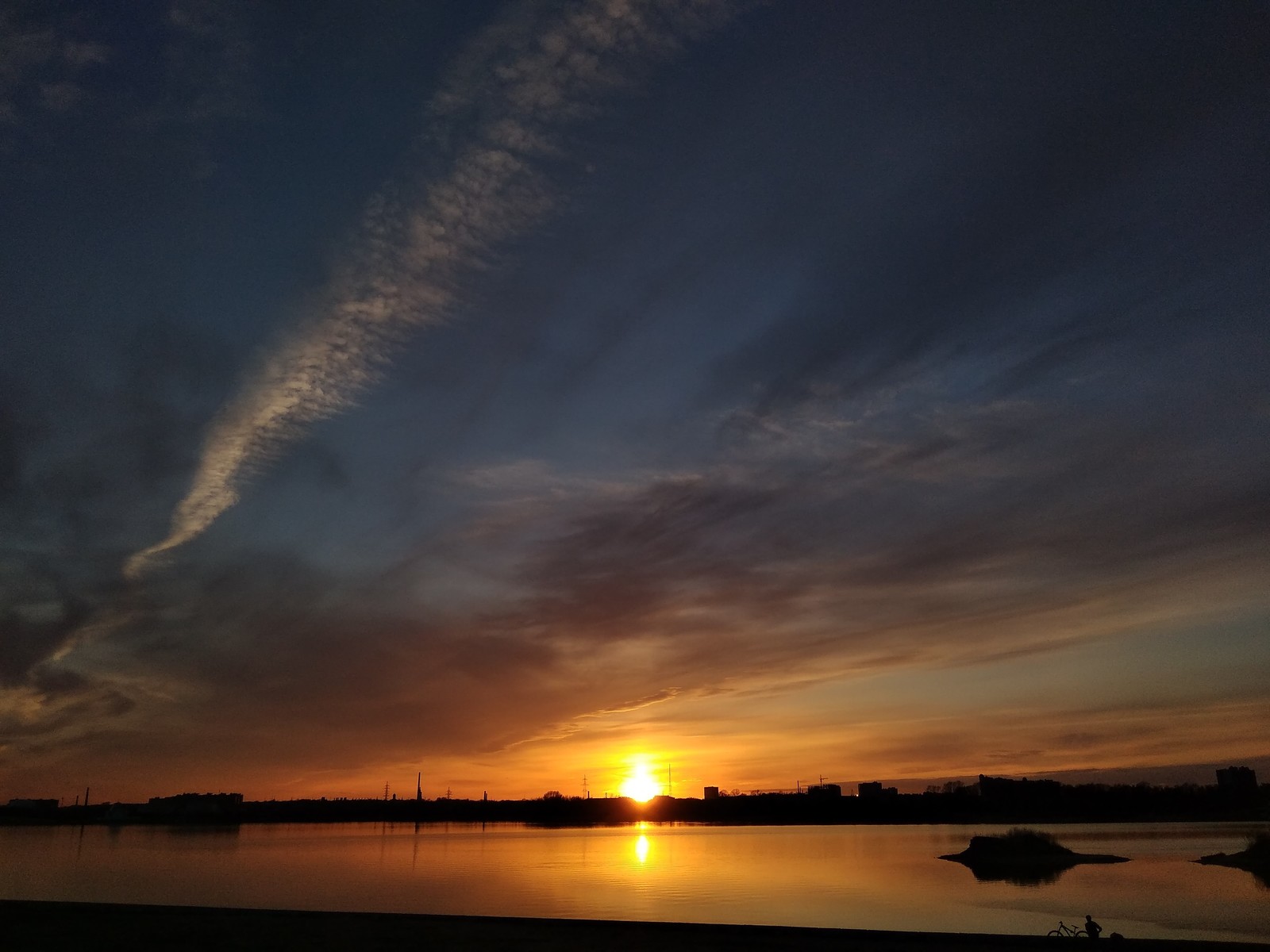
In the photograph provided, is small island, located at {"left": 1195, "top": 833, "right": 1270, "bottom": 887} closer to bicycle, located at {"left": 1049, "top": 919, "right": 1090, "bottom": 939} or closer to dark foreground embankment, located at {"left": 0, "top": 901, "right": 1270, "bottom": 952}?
bicycle, located at {"left": 1049, "top": 919, "right": 1090, "bottom": 939}

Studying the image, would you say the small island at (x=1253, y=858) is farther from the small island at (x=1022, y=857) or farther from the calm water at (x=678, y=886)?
the small island at (x=1022, y=857)

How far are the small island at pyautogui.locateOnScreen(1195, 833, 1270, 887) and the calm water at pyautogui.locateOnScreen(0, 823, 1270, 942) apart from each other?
1.95 m

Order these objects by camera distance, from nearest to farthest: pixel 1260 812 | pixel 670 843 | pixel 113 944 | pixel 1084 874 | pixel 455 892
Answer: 1. pixel 113 944
2. pixel 455 892
3. pixel 1084 874
4. pixel 670 843
5. pixel 1260 812

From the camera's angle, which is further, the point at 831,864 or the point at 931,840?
the point at 931,840

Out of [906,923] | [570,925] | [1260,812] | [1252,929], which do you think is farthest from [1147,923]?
[1260,812]

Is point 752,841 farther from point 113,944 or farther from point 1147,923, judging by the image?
point 113,944

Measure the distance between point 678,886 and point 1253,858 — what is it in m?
57.1

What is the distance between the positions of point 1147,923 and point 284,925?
3829 cm

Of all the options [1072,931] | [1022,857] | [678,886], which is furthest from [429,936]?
[1022,857]

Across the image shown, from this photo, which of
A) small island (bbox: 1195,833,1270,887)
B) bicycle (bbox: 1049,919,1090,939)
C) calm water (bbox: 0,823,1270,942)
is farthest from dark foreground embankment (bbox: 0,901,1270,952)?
small island (bbox: 1195,833,1270,887)

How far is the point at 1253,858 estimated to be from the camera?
241ft

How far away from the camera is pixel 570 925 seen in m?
23.4

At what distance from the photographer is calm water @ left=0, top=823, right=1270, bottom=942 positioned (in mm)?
38406

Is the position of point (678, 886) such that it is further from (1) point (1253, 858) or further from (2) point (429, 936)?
(1) point (1253, 858)
